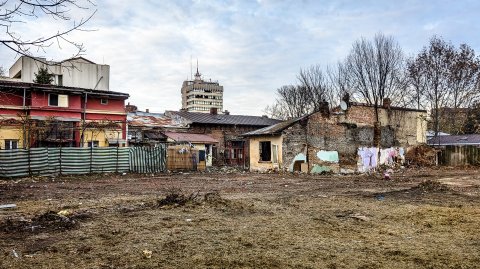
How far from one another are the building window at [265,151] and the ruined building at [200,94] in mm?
90360

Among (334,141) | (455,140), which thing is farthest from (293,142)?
(455,140)

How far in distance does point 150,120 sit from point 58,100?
Result: 10513 millimetres

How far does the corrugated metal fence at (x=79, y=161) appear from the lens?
20516 mm

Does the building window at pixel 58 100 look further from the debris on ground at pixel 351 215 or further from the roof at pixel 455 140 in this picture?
the roof at pixel 455 140

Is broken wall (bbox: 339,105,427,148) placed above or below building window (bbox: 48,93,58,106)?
below

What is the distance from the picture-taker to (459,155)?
32.1 meters

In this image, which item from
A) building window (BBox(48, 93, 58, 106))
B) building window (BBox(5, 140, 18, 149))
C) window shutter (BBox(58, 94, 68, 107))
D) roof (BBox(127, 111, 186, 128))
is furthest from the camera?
roof (BBox(127, 111, 186, 128))

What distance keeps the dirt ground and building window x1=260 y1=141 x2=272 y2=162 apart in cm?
1587

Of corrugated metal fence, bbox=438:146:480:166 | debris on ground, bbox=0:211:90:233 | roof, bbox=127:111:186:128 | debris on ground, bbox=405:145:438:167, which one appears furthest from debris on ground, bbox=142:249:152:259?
corrugated metal fence, bbox=438:146:480:166

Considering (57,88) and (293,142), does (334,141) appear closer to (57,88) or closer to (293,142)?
(293,142)

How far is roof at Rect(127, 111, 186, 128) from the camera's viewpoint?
117 ft

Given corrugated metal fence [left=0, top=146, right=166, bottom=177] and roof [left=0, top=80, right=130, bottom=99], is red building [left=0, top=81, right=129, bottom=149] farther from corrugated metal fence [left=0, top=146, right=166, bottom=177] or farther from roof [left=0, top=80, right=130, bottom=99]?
corrugated metal fence [left=0, top=146, right=166, bottom=177]

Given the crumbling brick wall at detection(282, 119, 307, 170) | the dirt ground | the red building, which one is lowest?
the dirt ground

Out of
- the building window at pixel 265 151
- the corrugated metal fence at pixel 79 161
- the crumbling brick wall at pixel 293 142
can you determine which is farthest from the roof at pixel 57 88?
the crumbling brick wall at pixel 293 142
